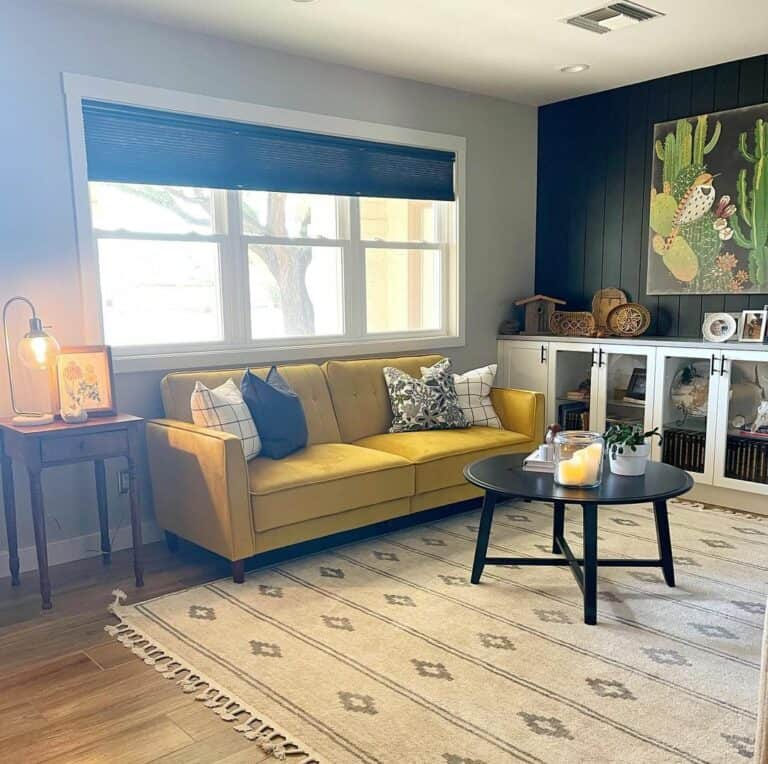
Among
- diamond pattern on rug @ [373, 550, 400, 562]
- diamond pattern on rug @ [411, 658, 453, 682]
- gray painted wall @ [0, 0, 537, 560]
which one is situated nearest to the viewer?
diamond pattern on rug @ [411, 658, 453, 682]

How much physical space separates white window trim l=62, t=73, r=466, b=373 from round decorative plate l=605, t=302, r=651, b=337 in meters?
0.99

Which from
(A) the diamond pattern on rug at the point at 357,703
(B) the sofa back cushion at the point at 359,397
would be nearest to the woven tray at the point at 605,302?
(B) the sofa back cushion at the point at 359,397

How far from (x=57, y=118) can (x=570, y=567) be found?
294 centimetres

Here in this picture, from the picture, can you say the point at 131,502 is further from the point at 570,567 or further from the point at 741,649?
the point at 741,649

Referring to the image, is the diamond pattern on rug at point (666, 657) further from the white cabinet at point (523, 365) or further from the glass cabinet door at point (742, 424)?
the white cabinet at point (523, 365)

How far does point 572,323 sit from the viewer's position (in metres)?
4.90

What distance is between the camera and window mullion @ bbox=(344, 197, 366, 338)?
436 cm

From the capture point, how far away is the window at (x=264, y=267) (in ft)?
11.8

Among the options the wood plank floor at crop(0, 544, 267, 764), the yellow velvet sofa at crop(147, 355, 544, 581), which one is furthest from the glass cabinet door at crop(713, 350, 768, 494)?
the wood plank floor at crop(0, 544, 267, 764)

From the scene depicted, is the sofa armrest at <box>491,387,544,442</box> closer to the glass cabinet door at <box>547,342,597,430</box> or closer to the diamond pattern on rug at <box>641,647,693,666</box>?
the glass cabinet door at <box>547,342,597,430</box>

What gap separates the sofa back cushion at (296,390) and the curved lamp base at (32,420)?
60 centimetres

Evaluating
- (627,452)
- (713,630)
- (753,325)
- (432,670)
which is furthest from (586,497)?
(753,325)

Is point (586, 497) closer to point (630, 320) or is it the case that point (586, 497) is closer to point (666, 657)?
point (666, 657)

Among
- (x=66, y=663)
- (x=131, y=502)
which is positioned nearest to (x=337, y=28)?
(x=131, y=502)
